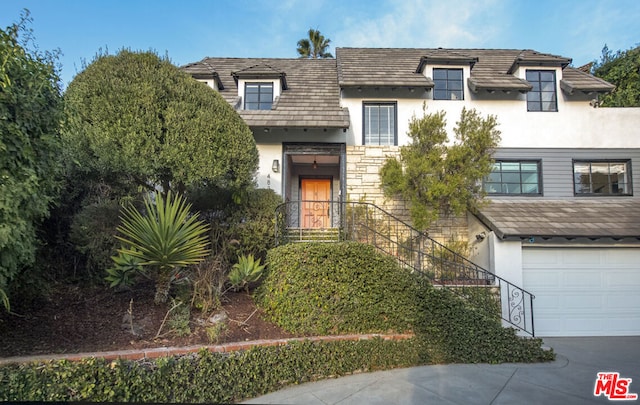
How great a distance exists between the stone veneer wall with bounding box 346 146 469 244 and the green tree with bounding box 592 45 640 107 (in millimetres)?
10422

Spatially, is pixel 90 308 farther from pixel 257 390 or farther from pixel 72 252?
pixel 257 390

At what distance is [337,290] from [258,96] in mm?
7514

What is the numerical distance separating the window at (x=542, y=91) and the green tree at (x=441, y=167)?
10.3 ft

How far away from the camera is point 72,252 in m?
6.79

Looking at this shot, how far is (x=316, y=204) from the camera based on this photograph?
11.5 meters

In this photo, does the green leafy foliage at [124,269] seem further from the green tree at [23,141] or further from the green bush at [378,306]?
the green bush at [378,306]

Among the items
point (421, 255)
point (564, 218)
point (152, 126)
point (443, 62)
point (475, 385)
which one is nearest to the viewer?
point (475, 385)

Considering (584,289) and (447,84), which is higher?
(447,84)

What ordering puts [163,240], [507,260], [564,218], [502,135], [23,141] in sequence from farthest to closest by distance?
[502,135], [564,218], [507,260], [163,240], [23,141]

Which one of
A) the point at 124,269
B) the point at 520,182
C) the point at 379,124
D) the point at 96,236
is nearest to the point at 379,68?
the point at 379,124

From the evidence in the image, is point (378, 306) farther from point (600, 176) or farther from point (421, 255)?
point (600, 176)

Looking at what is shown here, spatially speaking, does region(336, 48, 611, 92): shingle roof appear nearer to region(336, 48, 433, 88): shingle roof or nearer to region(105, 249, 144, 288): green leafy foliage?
region(336, 48, 433, 88): shingle roof

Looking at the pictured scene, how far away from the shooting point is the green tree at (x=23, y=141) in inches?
145

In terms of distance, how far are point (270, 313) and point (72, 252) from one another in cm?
414
